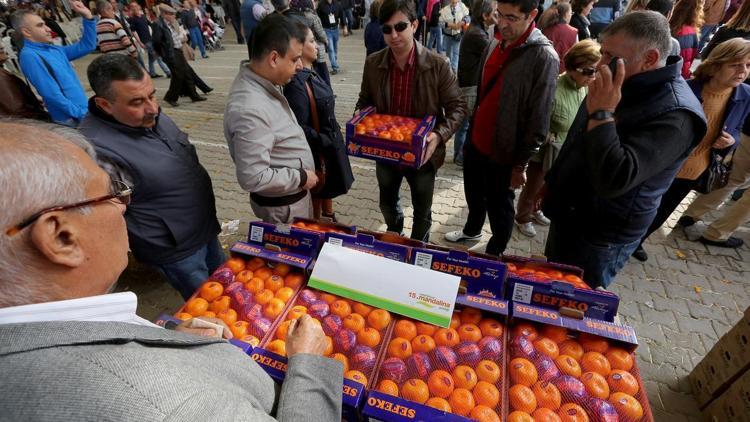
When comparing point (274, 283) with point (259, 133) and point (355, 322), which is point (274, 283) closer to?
point (355, 322)

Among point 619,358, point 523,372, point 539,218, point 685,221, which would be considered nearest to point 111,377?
point 523,372

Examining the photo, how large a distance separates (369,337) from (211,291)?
0.84 metres

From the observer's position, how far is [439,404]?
1292mm

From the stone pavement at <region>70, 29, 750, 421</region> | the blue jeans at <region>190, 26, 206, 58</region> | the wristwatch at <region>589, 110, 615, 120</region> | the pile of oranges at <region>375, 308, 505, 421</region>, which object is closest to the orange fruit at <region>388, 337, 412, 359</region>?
the pile of oranges at <region>375, 308, 505, 421</region>

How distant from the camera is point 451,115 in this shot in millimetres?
3039

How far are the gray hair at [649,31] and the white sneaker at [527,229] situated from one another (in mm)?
2581

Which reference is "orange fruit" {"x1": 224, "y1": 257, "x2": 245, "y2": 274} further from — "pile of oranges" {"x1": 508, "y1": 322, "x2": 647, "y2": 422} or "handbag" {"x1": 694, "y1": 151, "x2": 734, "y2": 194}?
"handbag" {"x1": 694, "y1": 151, "x2": 734, "y2": 194}

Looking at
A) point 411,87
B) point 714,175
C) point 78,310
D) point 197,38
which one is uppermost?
point 78,310

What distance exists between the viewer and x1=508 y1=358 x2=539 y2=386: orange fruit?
53.7 inches

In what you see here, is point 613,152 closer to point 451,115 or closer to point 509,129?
point 509,129

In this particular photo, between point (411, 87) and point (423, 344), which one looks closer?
point (423, 344)

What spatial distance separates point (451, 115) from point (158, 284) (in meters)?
3.34

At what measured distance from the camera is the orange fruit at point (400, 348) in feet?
4.88

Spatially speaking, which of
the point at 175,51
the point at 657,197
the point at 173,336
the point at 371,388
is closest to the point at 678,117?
the point at 657,197
